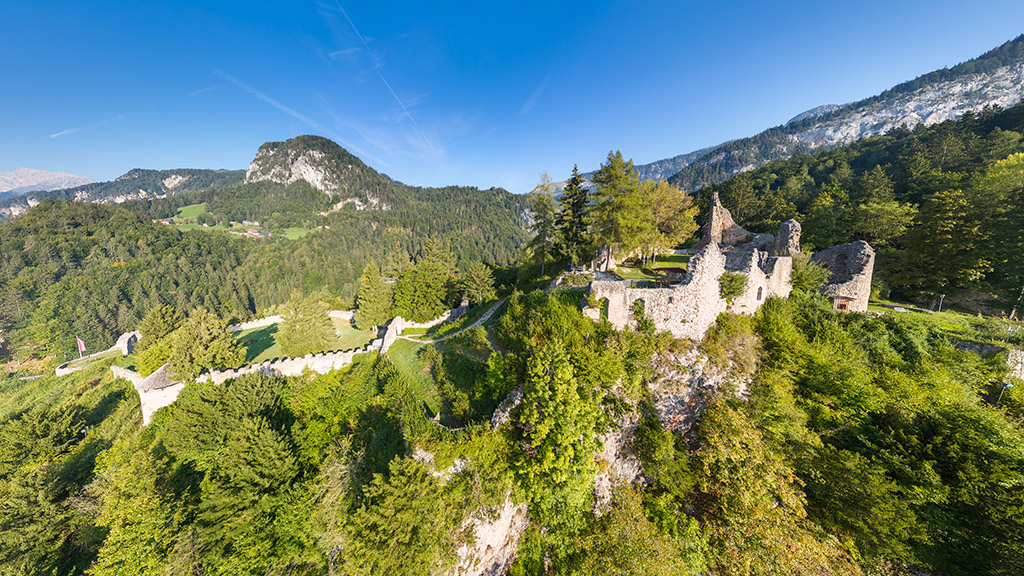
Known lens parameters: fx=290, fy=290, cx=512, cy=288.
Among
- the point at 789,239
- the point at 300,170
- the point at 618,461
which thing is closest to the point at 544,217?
the point at 789,239

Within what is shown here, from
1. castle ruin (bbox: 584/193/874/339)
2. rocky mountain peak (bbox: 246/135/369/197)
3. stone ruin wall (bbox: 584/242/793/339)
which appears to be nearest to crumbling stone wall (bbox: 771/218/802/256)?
castle ruin (bbox: 584/193/874/339)

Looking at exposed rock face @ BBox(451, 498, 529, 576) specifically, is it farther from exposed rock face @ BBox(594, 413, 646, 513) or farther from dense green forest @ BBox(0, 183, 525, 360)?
dense green forest @ BBox(0, 183, 525, 360)

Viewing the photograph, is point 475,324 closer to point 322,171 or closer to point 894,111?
point 894,111

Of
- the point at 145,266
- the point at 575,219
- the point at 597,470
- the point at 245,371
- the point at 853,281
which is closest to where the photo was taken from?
the point at 597,470

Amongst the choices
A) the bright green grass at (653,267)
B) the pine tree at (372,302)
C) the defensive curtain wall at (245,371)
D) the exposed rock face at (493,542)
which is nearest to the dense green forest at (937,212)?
the bright green grass at (653,267)

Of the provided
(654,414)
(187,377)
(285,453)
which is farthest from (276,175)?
(654,414)
